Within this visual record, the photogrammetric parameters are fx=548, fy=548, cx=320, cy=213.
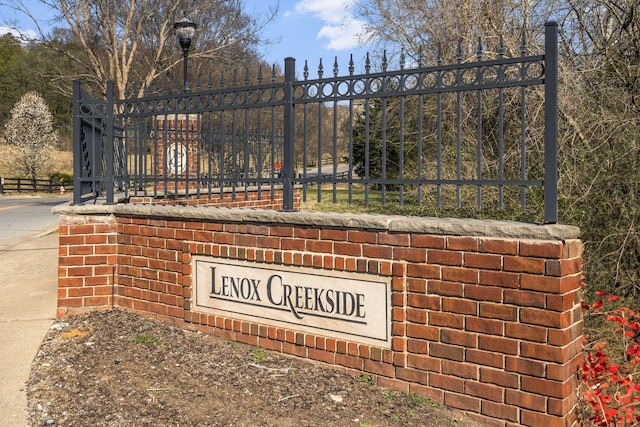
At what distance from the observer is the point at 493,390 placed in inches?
127

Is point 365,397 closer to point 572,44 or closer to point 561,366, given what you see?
point 561,366

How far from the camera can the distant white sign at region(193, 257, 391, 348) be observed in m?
3.69

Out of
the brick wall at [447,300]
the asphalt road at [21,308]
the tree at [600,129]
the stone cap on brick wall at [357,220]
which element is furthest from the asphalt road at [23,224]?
the tree at [600,129]

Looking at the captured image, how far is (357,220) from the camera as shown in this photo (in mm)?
3719

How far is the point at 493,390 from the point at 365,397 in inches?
31.0

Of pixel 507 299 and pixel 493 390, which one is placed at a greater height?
pixel 507 299

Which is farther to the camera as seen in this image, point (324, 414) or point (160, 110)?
point (160, 110)

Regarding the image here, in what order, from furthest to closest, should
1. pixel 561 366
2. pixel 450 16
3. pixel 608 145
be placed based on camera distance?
1. pixel 450 16
2. pixel 608 145
3. pixel 561 366

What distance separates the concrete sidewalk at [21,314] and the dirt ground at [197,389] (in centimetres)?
9

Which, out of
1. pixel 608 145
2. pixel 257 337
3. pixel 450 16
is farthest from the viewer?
pixel 450 16

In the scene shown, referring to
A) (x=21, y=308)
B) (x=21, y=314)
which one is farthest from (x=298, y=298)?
(x=21, y=308)

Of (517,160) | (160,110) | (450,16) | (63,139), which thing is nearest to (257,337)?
(160,110)

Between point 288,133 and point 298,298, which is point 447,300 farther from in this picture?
point 288,133

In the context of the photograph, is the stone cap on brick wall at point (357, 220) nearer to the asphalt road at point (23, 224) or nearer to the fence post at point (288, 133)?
the fence post at point (288, 133)
